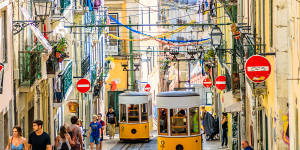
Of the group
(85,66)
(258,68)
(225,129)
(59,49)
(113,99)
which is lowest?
(113,99)

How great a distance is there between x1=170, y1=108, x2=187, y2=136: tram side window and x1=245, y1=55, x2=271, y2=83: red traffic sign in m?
9.76

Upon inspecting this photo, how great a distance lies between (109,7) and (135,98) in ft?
65.3

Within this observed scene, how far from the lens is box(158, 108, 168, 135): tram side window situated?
23594 mm

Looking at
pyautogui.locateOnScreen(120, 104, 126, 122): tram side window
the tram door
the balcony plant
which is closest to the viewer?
the balcony plant

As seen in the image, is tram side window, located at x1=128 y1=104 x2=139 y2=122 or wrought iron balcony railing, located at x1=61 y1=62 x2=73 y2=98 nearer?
wrought iron balcony railing, located at x1=61 y1=62 x2=73 y2=98

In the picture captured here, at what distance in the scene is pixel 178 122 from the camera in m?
23.4

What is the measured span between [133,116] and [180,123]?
23.5ft

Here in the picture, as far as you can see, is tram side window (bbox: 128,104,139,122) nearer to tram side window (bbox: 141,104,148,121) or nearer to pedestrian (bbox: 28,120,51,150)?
tram side window (bbox: 141,104,148,121)

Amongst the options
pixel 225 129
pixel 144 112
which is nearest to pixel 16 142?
pixel 225 129

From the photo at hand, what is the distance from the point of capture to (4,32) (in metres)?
17.1

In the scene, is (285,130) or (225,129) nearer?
(285,130)

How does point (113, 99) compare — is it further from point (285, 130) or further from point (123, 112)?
point (285, 130)

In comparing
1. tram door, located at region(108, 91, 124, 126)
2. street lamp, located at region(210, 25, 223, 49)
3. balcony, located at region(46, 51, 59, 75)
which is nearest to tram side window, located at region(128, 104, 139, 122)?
street lamp, located at region(210, 25, 223, 49)

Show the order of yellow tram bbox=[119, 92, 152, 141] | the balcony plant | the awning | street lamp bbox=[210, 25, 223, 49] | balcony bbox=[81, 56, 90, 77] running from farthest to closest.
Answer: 1. balcony bbox=[81, 56, 90, 77]
2. yellow tram bbox=[119, 92, 152, 141]
3. street lamp bbox=[210, 25, 223, 49]
4. the balcony plant
5. the awning
